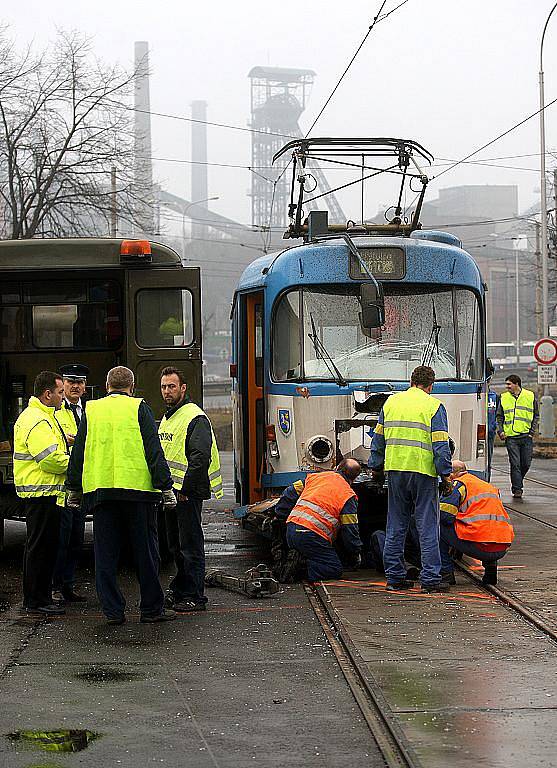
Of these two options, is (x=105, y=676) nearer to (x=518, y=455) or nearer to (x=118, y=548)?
(x=118, y=548)

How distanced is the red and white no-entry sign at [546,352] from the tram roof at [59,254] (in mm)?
19128

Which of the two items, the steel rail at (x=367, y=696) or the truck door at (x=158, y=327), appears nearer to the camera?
the steel rail at (x=367, y=696)

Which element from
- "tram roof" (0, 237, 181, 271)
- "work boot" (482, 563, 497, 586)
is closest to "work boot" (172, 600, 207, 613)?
"work boot" (482, 563, 497, 586)

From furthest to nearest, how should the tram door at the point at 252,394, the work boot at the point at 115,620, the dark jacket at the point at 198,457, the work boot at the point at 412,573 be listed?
the tram door at the point at 252,394
the work boot at the point at 412,573
the dark jacket at the point at 198,457
the work boot at the point at 115,620

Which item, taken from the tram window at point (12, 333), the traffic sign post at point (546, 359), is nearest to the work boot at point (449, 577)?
the tram window at point (12, 333)

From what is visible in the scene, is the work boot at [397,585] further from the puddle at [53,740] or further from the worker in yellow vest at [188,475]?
the puddle at [53,740]

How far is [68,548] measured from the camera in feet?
33.2

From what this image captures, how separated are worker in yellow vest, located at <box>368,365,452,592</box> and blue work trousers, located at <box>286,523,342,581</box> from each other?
0.59 metres

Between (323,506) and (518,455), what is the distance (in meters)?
9.03

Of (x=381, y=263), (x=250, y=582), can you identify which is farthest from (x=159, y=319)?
(x=250, y=582)

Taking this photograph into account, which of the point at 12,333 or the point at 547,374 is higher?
the point at 12,333

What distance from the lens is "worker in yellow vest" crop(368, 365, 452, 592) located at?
10.3 metres

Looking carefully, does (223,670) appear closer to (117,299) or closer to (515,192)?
(117,299)

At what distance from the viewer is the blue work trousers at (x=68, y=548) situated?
32.9ft
